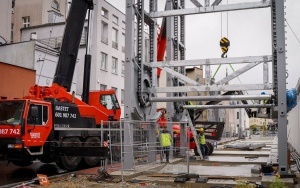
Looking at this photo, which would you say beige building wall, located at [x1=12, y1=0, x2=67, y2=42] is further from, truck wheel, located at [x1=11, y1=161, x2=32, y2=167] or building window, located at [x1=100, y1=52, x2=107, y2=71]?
truck wheel, located at [x1=11, y1=161, x2=32, y2=167]

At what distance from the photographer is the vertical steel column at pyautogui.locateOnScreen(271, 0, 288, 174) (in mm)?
10570

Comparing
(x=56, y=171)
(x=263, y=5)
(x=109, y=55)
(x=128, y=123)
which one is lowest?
(x=56, y=171)

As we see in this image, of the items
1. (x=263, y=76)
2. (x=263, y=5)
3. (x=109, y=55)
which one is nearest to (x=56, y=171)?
(x=263, y=76)

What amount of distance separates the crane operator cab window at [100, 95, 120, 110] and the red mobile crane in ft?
0.34

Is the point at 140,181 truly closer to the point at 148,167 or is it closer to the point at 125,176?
the point at 125,176

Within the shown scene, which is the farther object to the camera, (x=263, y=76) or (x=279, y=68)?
(x=263, y=76)

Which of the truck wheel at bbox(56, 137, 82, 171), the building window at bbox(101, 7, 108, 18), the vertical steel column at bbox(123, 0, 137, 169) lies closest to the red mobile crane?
the truck wheel at bbox(56, 137, 82, 171)

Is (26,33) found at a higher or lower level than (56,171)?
higher

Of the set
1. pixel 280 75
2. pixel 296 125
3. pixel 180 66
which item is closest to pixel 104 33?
pixel 296 125

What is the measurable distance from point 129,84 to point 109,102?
18.4 ft

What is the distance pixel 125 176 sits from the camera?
11.2 m

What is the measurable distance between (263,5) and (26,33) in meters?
27.1

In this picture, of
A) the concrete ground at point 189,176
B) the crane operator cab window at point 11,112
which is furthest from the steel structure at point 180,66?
the crane operator cab window at point 11,112

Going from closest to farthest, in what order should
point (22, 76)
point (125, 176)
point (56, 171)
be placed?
point (125, 176) → point (56, 171) → point (22, 76)
